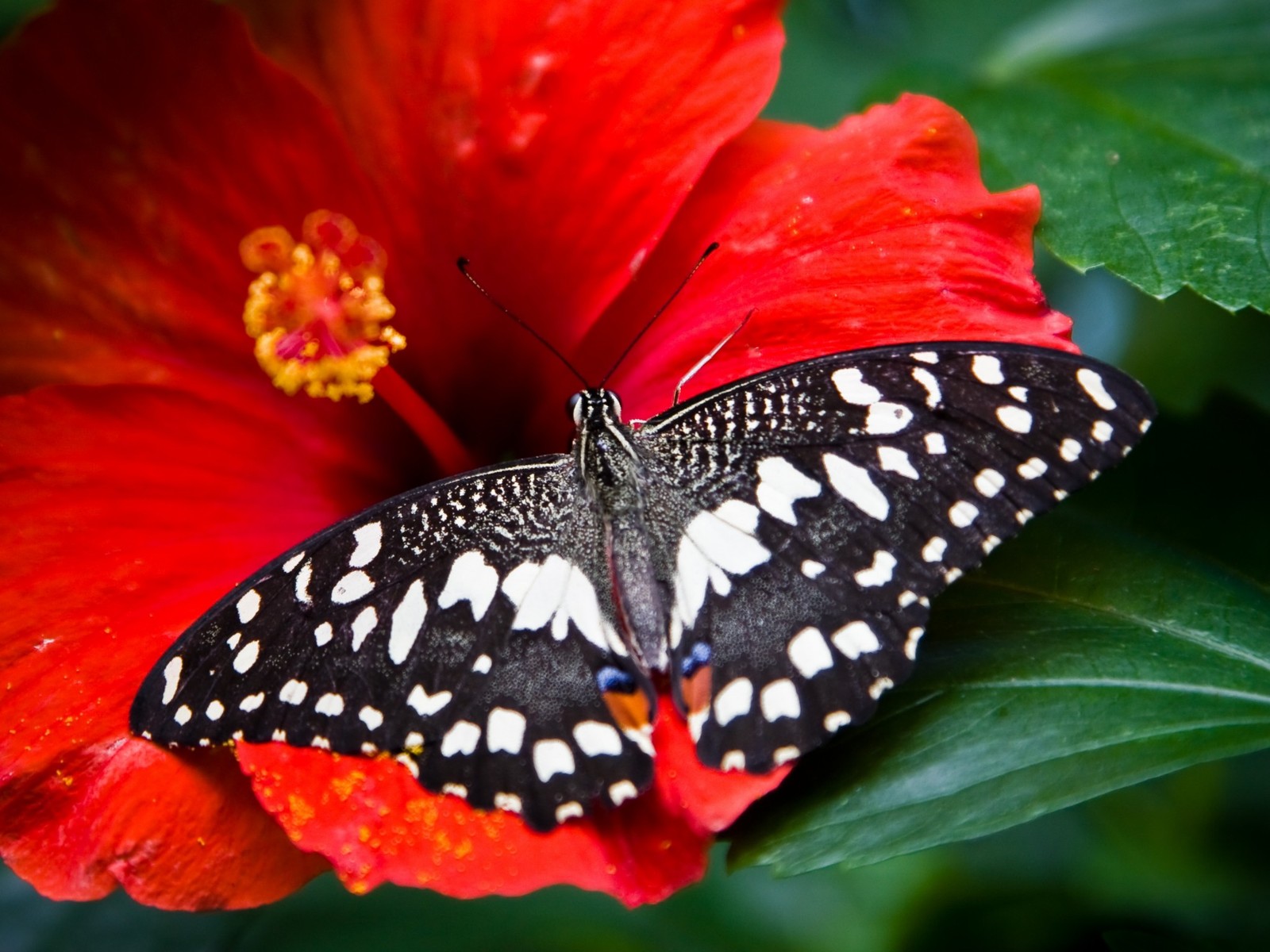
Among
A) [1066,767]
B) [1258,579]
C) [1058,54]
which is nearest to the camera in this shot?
[1066,767]

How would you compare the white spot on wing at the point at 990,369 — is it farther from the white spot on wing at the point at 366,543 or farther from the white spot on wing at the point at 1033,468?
the white spot on wing at the point at 366,543

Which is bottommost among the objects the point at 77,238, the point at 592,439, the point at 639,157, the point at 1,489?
the point at 592,439

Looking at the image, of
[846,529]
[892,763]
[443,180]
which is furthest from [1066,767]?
[443,180]

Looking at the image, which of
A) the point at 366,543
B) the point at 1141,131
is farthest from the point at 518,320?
the point at 1141,131

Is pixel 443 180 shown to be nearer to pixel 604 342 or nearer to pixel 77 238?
pixel 604 342

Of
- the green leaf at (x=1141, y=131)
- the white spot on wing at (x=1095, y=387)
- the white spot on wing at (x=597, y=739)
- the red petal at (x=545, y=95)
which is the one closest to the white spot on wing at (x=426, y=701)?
the white spot on wing at (x=597, y=739)

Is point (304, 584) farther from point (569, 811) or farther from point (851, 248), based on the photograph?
point (851, 248)

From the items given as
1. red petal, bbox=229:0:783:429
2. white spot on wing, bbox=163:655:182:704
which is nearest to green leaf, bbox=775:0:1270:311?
red petal, bbox=229:0:783:429
